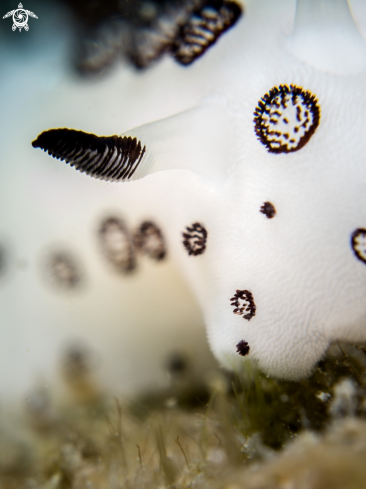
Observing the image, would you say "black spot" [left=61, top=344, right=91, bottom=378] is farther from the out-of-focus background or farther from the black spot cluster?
the black spot cluster

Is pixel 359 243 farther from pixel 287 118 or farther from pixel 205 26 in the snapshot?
pixel 205 26

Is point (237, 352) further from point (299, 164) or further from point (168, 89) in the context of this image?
point (168, 89)

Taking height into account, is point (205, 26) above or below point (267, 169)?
above

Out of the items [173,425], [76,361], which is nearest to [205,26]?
[76,361]

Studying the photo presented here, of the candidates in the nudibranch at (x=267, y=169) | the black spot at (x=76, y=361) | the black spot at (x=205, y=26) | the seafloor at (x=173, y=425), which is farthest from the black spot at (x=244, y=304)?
the black spot at (x=205, y=26)

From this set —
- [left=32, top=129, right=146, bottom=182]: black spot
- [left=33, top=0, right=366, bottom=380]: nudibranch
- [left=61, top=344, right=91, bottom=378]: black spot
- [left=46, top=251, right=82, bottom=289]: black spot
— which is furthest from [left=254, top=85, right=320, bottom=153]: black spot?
[left=61, top=344, right=91, bottom=378]: black spot
